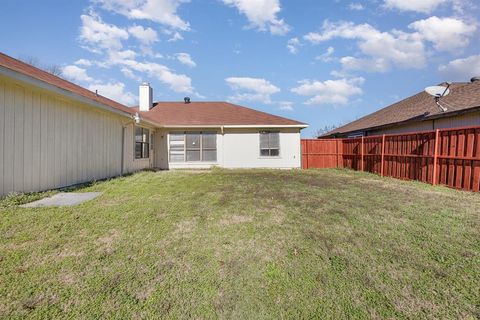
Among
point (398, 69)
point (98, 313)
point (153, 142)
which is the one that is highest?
point (398, 69)

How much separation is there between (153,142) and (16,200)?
9777 mm

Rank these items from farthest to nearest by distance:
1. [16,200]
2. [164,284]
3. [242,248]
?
[16,200] → [242,248] → [164,284]

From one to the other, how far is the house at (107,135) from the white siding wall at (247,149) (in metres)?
0.06

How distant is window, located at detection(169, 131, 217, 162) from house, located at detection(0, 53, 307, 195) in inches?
2.3

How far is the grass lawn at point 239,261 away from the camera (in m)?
2.13

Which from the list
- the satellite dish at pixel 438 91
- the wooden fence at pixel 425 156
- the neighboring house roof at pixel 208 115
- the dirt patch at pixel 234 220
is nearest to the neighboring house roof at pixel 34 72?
the neighboring house roof at pixel 208 115

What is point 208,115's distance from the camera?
52.0ft

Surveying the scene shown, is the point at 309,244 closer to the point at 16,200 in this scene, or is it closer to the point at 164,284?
the point at 164,284

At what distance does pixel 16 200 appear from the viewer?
515 cm

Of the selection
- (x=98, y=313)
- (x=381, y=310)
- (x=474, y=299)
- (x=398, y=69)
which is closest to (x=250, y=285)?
(x=381, y=310)

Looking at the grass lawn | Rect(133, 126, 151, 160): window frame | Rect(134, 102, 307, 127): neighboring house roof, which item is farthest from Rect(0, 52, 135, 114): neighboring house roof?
Rect(134, 102, 307, 127): neighboring house roof

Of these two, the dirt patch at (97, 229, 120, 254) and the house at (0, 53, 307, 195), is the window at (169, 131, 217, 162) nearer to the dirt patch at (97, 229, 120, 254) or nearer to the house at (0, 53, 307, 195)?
the house at (0, 53, 307, 195)

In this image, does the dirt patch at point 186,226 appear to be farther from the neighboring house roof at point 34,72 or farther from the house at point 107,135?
the neighboring house roof at point 34,72

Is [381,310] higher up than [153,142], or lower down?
lower down
